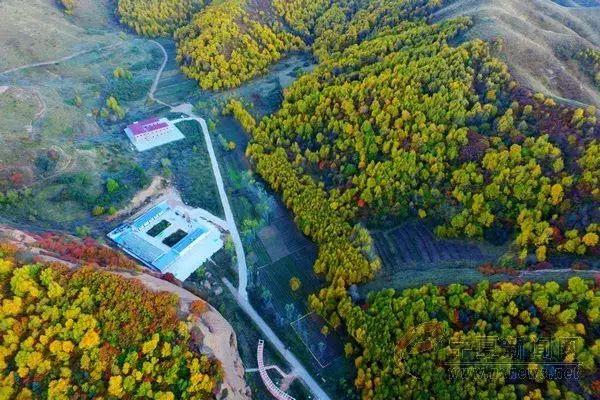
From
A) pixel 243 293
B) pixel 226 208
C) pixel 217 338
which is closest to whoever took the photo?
pixel 217 338

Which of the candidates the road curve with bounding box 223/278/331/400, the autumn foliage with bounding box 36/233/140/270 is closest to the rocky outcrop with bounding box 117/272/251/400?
the autumn foliage with bounding box 36/233/140/270

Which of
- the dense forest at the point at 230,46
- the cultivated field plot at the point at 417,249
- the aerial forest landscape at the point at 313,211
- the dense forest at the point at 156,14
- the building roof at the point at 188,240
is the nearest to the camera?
the aerial forest landscape at the point at 313,211

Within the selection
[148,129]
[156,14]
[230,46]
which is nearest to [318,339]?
[148,129]

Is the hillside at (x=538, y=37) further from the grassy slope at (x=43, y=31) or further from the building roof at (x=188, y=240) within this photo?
the grassy slope at (x=43, y=31)

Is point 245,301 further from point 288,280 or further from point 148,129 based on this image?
point 148,129

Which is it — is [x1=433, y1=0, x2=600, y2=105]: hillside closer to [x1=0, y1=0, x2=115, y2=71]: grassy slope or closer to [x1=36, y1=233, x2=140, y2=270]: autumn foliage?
[x1=36, y1=233, x2=140, y2=270]: autumn foliage

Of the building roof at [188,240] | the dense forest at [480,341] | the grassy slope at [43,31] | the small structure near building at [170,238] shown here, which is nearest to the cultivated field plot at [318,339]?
the dense forest at [480,341]
